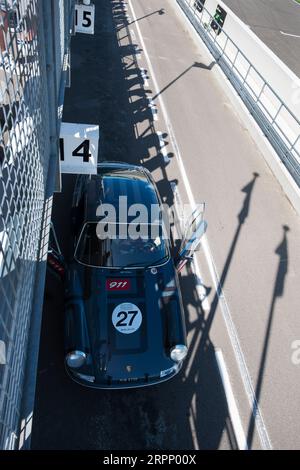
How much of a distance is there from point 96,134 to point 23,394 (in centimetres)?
336

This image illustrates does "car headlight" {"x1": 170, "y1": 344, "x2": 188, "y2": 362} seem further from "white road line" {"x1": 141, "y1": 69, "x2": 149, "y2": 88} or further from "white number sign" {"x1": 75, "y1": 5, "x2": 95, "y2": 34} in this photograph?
"white road line" {"x1": 141, "y1": 69, "x2": 149, "y2": 88}

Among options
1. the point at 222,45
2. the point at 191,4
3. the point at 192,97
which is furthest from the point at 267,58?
the point at 191,4

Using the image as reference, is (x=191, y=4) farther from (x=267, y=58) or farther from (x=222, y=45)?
(x=267, y=58)

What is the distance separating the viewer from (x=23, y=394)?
2373mm

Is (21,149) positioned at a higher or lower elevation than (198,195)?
higher

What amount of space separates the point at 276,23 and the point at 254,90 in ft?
50.1

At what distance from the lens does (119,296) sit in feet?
15.3

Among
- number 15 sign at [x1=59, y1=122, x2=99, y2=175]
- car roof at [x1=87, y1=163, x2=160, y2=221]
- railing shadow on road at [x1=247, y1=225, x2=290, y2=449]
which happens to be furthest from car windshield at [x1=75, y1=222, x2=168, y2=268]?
railing shadow on road at [x1=247, y1=225, x2=290, y2=449]

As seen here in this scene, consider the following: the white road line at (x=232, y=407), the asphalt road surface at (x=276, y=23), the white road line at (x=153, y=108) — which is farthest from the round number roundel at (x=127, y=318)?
the asphalt road surface at (x=276, y=23)

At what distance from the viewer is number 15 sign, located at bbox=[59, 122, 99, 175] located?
431cm

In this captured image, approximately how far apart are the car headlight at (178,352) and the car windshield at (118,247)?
1.32 m

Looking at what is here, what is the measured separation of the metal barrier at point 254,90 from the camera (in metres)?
9.29

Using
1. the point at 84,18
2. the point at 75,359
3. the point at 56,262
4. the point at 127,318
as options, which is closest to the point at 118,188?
the point at 56,262

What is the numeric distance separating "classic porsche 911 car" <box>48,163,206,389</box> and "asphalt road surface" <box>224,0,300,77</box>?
15943 mm
